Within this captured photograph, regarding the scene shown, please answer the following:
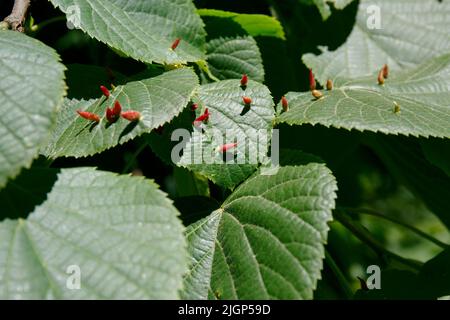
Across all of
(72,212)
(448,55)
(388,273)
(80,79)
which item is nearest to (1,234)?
(72,212)

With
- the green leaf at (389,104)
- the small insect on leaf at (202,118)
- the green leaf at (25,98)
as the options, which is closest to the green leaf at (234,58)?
the green leaf at (389,104)

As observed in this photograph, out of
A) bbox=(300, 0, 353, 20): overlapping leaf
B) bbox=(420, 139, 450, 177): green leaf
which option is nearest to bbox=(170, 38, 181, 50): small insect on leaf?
bbox=(300, 0, 353, 20): overlapping leaf

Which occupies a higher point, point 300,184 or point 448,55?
point 448,55

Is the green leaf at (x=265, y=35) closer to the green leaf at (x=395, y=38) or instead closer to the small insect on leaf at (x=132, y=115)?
the green leaf at (x=395, y=38)

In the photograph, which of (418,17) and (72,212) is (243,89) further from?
(418,17)

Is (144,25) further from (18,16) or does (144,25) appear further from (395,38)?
(395,38)
